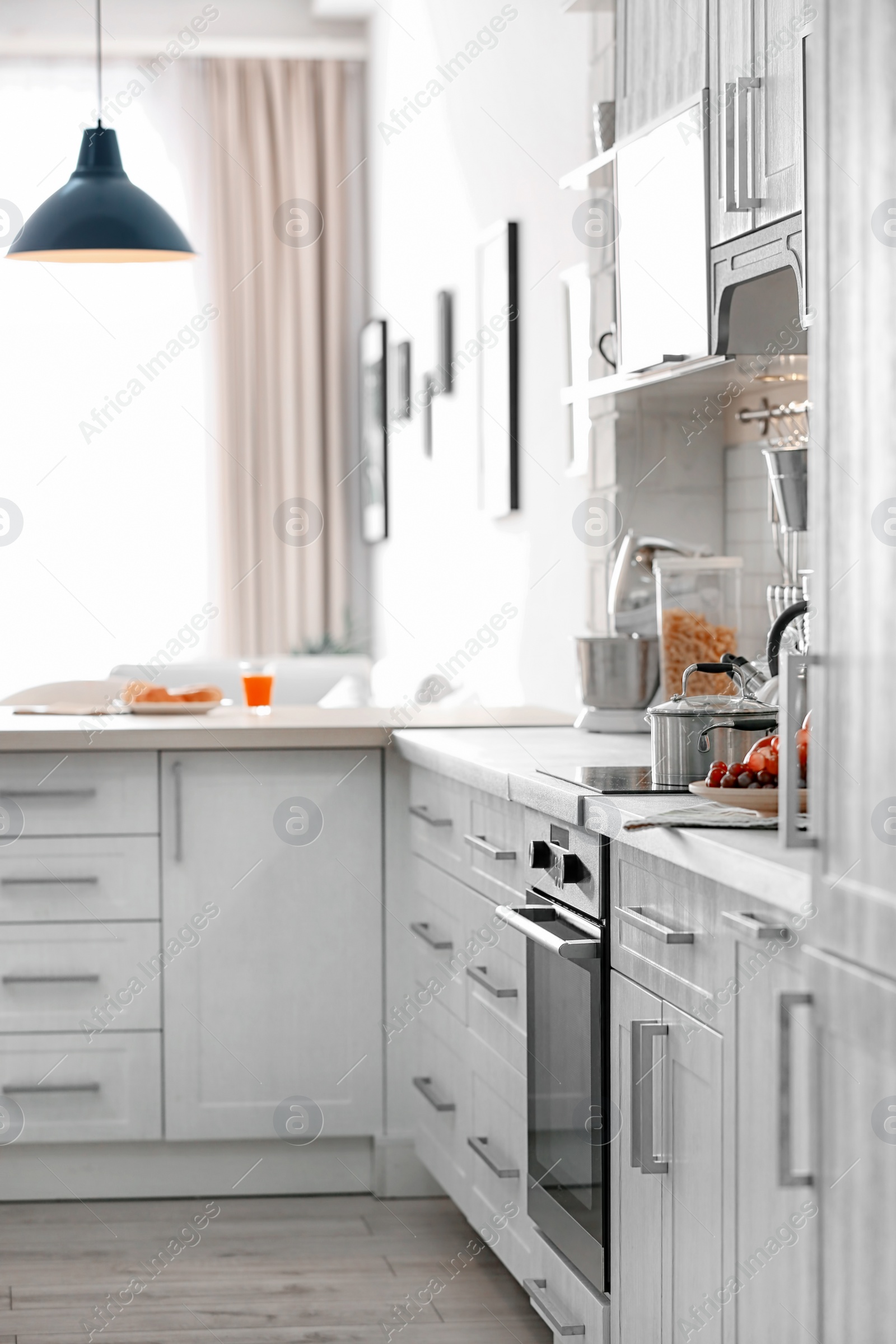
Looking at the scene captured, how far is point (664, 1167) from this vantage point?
64.2 inches

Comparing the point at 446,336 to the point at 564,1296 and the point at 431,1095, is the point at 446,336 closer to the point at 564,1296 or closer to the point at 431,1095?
the point at 431,1095

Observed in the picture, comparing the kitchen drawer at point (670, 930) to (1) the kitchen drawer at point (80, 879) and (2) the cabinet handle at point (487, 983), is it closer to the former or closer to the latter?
(2) the cabinet handle at point (487, 983)

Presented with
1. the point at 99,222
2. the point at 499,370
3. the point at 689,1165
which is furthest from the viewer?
the point at 499,370

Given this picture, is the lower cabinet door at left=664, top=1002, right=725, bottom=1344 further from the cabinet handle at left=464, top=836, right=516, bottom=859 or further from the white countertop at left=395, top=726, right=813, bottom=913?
the cabinet handle at left=464, top=836, right=516, bottom=859

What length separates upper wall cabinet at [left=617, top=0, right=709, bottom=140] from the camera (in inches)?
89.4

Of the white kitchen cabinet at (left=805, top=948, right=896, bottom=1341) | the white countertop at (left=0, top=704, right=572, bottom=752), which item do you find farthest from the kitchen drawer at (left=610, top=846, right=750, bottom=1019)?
the white countertop at (left=0, top=704, right=572, bottom=752)

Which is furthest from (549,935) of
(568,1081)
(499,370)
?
(499,370)

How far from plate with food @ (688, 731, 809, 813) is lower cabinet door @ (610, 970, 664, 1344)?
23cm

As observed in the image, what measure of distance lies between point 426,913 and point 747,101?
1505 millimetres

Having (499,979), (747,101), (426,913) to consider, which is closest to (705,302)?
(747,101)

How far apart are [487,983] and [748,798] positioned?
823 millimetres

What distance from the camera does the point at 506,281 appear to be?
13.4ft

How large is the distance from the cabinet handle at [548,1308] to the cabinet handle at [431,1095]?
0.49 m

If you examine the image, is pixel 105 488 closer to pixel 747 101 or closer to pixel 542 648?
pixel 542 648
